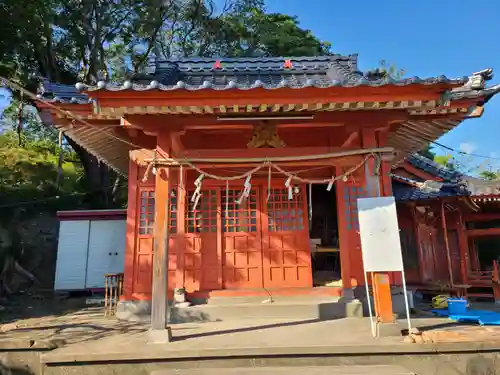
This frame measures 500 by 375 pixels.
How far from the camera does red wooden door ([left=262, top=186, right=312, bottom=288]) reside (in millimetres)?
7824

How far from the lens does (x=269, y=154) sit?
6.26m

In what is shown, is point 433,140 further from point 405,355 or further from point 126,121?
point 126,121

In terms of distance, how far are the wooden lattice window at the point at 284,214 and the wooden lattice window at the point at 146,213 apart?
8.37ft

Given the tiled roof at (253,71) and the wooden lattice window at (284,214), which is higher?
the tiled roof at (253,71)

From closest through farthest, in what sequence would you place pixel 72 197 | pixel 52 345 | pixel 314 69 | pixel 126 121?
1. pixel 52 345
2. pixel 126 121
3. pixel 314 69
4. pixel 72 197

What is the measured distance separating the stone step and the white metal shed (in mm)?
7543

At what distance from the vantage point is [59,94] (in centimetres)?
613

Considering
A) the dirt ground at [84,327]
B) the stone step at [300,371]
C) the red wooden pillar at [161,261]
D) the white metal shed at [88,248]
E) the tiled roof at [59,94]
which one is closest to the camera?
the stone step at [300,371]

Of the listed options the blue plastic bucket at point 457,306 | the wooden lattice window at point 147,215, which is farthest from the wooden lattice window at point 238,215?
the blue plastic bucket at point 457,306

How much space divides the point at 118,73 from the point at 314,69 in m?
15.5

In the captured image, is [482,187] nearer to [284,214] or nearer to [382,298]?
[284,214]

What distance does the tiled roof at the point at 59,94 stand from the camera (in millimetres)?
5816

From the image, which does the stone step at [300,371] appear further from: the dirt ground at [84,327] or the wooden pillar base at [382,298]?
the wooden pillar base at [382,298]

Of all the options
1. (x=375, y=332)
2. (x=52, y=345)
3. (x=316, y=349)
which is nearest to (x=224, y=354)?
(x=316, y=349)
